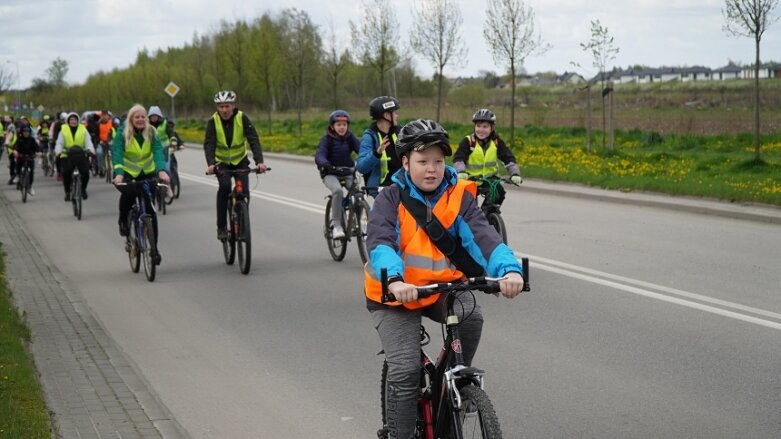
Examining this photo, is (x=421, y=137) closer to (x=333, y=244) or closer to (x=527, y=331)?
(x=527, y=331)

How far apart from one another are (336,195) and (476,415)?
8.68 metres

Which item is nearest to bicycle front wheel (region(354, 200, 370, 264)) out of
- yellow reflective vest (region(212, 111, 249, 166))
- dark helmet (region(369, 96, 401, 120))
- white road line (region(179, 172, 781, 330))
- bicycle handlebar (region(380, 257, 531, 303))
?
yellow reflective vest (region(212, 111, 249, 166))

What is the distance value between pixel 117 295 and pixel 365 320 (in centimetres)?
302

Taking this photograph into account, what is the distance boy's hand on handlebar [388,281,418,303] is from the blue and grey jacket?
0.82ft

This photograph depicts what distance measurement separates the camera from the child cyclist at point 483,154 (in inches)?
476

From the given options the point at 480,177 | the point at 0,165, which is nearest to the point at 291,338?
the point at 480,177

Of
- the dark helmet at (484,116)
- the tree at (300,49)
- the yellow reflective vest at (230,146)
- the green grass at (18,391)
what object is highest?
the tree at (300,49)

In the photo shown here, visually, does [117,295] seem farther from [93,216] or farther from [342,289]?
[93,216]

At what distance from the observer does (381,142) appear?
11.4m

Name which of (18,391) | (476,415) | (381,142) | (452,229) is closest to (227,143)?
(381,142)

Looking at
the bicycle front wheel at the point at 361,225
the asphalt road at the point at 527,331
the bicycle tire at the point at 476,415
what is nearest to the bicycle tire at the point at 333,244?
the asphalt road at the point at 527,331

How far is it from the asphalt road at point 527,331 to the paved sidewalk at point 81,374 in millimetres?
200

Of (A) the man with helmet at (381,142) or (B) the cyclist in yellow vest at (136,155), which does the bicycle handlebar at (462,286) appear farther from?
(B) the cyclist in yellow vest at (136,155)

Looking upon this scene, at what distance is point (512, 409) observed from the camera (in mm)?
6543
